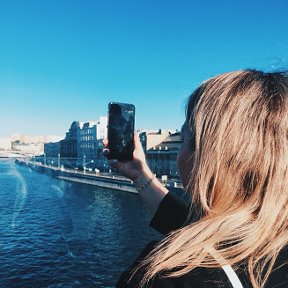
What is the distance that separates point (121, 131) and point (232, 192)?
1290mm

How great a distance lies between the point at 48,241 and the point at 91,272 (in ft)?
20.8

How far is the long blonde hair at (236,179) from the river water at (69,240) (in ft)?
49.0

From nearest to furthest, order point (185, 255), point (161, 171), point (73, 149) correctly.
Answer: point (185, 255) → point (161, 171) → point (73, 149)

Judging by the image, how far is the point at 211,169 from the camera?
1085 mm

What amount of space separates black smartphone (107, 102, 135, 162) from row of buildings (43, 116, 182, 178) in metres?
16.0

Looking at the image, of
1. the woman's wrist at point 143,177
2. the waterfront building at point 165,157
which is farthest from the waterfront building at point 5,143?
the woman's wrist at point 143,177

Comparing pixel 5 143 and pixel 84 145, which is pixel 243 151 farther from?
pixel 5 143

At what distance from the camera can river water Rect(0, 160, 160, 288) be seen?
15.3 metres

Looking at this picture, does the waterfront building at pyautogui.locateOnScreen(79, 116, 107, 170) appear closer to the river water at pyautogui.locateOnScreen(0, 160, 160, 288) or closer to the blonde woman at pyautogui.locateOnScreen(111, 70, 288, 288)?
the river water at pyautogui.locateOnScreen(0, 160, 160, 288)

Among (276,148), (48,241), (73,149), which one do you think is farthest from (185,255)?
(73,149)

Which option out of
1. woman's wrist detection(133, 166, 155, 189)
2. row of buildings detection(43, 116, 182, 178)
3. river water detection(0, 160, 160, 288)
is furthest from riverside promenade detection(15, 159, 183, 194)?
woman's wrist detection(133, 166, 155, 189)

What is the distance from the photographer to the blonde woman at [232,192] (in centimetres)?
88

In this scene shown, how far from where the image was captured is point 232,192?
1.08 meters

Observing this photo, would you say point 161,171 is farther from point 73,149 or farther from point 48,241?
point 73,149
